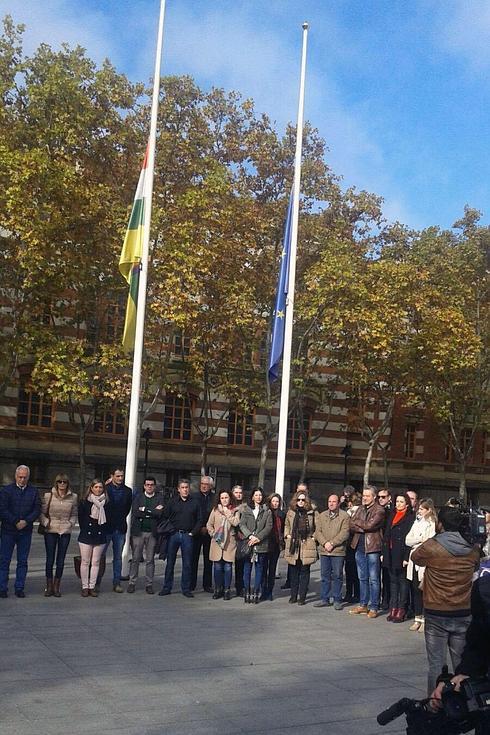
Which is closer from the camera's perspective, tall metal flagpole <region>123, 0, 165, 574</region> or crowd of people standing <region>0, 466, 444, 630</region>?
crowd of people standing <region>0, 466, 444, 630</region>

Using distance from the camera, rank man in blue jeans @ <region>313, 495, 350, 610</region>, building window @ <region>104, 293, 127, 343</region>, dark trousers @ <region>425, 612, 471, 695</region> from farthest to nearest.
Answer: building window @ <region>104, 293, 127, 343</region>
man in blue jeans @ <region>313, 495, 350, 610</region>
dark trousers @ <region>425, 612, 471, 695</region>

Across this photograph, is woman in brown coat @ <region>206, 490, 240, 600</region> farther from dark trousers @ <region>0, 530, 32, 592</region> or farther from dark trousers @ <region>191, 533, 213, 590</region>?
dark trousers @ <region>0, 530, 32, 592</region>

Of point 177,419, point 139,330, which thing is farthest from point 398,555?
point 177,419

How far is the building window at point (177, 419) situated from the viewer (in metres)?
37.9

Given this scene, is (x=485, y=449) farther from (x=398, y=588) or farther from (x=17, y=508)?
(x=17, y=508)

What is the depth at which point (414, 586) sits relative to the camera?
1302 cm

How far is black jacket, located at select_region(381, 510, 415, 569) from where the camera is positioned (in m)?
13.0

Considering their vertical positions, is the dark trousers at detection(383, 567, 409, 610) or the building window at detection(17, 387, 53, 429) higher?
the building window at detection(17, 387, 53, 429)

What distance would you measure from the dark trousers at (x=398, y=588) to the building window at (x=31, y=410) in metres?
23.6

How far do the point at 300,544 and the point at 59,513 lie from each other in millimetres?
3809

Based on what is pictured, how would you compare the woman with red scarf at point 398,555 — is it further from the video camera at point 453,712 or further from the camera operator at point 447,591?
the video camera at point 453,712

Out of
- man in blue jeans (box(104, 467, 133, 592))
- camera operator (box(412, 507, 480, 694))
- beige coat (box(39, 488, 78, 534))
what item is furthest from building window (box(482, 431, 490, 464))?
camera operator (box(412, 507, 480, 694))

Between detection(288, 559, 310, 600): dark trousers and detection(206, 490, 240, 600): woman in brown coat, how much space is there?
1038mm

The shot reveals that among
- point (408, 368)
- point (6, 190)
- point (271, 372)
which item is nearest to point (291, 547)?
point (271, 372)
